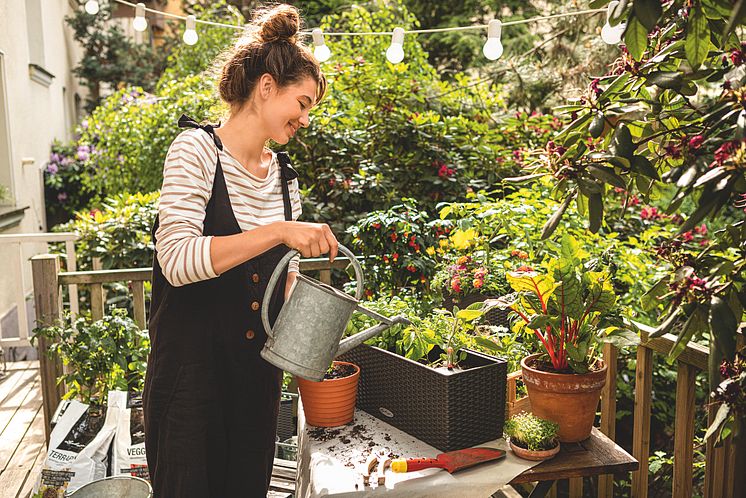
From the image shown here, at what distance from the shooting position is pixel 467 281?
8.59 ft

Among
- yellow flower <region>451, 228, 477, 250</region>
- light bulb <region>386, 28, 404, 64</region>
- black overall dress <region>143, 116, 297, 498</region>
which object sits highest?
light bulb <region>386, 28, 404, 64</region>

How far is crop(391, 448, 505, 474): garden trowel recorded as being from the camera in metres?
1.63

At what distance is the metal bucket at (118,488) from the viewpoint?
2178 mm

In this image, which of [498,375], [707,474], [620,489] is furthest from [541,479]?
[620,489]

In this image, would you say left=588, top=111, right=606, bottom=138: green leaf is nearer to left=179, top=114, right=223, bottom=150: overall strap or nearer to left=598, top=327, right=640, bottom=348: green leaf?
left=598, top=327, right=640, bottom=348: green leaf

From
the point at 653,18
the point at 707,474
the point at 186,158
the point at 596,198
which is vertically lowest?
the point at 707,474

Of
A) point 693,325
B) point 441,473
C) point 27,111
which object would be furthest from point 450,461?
point 27,111

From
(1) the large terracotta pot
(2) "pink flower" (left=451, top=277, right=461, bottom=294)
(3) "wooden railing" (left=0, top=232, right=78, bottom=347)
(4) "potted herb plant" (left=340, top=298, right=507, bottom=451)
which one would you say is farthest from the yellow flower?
(3) "wooden railing" (left=0, top=232, right=78, bottom=347)

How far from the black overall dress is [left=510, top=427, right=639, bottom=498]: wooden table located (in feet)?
2.23

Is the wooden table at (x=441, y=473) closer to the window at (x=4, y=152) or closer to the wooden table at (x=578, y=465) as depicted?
the wooden table at (x=578, y=465)

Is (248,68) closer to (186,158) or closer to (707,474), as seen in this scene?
(186,158)

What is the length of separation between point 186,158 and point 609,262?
1248mm

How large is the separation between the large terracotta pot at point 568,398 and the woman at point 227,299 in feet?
2.21

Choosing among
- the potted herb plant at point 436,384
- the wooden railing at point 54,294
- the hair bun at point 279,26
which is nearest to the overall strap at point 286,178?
the hair bun at point 279,26
